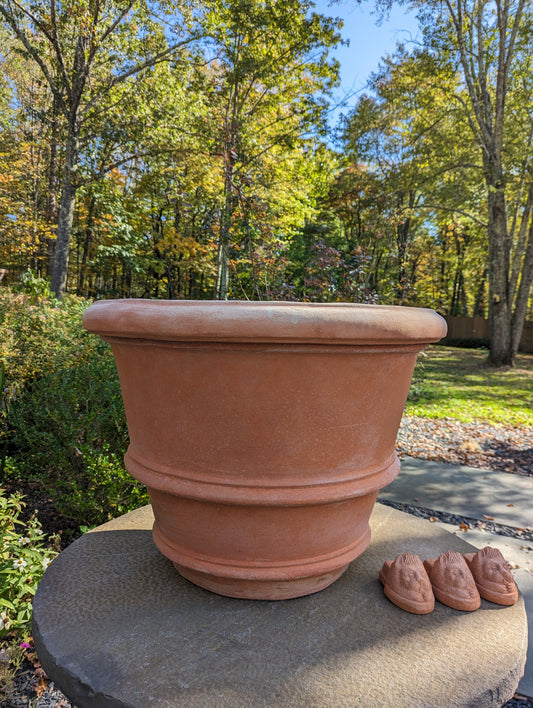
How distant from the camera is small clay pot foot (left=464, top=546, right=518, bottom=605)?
104 cm

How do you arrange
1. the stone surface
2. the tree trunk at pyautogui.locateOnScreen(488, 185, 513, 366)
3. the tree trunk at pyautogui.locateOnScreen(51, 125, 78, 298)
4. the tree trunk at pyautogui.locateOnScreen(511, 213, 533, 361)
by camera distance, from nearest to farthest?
the stone surface
the tree trunk at pyautogui.locateOnScreen(51, 125, 78, 298)
the tree trunk at pyautogui.locateOnScreen(488, 185, 513, 366)
the tree trunk at pyautogui.locateOnScreen(511, 213, 533, 361)

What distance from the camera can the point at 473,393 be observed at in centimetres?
758

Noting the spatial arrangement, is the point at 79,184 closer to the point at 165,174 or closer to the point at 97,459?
the point at 165,174

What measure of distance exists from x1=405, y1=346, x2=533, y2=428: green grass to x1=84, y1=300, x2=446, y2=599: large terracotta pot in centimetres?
494

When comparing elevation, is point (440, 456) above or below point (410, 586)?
below

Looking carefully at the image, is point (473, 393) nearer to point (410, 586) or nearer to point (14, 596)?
point (410, 586)

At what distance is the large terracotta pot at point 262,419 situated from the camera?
2.71 feet

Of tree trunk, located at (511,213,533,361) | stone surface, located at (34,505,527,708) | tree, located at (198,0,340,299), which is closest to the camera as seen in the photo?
stone surface, located at (34,505,527,708)

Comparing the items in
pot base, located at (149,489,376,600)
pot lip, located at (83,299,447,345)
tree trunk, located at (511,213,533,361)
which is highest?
tree trunk, located at (511,213,533,361)

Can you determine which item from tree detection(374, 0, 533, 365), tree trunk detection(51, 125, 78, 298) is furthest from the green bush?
tree detection(374, 0, 533, 365)

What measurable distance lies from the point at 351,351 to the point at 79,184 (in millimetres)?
10179

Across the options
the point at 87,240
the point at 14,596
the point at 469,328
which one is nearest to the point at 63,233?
the point at 87,240

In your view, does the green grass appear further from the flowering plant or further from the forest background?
the flowering plant

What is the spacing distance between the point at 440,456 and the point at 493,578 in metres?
3.44
